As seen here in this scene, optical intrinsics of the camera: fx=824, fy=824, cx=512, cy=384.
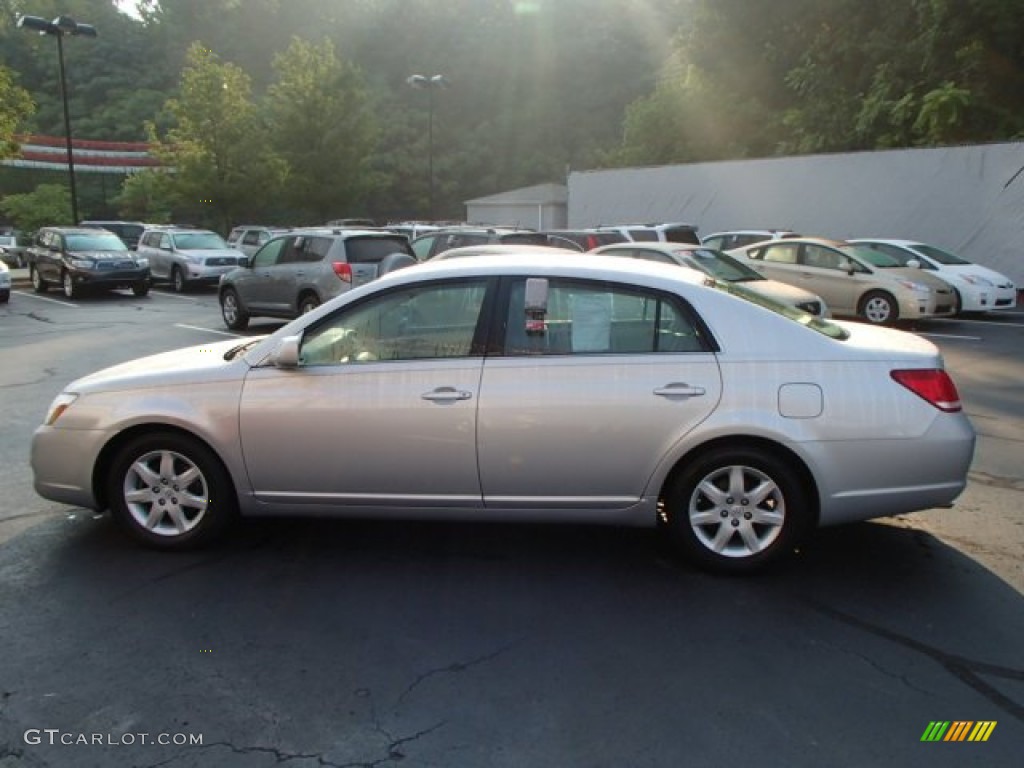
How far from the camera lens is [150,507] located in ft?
14.5

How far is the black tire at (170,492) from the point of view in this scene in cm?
434

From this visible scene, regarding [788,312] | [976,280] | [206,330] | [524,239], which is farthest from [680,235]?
[788,312]

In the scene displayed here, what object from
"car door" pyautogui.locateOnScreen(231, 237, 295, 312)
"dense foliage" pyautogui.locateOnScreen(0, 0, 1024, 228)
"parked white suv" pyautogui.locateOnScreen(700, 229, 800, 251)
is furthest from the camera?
"dense foliage" pyautogui.locateOnScreen(0, 0, 1024, 228)

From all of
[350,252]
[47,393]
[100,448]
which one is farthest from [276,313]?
[100,448]

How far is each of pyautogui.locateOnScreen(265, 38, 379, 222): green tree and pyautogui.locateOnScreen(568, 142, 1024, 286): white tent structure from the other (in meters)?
14.4

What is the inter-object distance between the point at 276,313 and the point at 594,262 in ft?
31.7

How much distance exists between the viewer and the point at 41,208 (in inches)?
1704

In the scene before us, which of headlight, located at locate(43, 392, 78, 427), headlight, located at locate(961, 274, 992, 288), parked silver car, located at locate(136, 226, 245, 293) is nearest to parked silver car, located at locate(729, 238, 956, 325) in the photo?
headlight, located at locate(961, 274, 992, 288)

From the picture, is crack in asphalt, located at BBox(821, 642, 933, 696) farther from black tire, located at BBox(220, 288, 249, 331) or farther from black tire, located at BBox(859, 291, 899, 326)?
black tire, located at BBox(220, 288, 249, 331)

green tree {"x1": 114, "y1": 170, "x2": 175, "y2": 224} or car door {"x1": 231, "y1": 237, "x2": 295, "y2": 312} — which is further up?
green tree {"x1": 114, "y1": 170, "x2": 175, "y2": 224}

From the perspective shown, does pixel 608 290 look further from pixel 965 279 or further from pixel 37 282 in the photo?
pixel 37 282

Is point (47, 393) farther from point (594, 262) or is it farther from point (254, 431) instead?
point (594, 262)

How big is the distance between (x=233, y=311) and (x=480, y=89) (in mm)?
51833

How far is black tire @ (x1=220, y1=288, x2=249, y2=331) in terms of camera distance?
13.7 m
